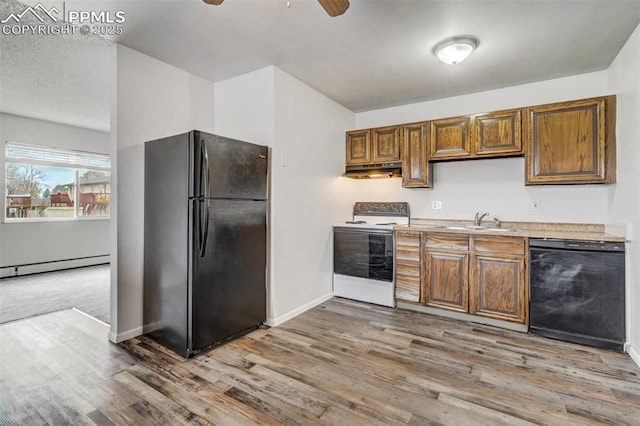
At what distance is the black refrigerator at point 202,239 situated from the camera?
7.91 ft

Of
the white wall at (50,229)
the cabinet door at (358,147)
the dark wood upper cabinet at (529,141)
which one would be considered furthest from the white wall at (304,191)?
the white wall at (50,229)

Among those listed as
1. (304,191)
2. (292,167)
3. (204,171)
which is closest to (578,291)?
(304,191)

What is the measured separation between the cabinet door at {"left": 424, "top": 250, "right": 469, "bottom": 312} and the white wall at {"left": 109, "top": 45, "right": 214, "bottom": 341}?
298 centimetres

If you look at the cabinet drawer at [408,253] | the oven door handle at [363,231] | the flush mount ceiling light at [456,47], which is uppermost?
the flush mount ceiling light at [456,47]

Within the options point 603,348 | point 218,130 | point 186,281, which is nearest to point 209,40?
point 218,130

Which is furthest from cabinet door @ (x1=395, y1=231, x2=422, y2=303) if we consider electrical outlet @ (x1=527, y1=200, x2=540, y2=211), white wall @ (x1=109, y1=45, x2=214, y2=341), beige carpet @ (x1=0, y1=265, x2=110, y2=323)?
beige carpet @ (x1=0, y1=265, x2=110, y2=323)

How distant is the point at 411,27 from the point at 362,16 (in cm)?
43

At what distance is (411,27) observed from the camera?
2.36 meters

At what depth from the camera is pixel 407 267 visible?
11.7 feet

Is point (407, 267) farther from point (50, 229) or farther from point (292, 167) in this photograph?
point (50, 229)

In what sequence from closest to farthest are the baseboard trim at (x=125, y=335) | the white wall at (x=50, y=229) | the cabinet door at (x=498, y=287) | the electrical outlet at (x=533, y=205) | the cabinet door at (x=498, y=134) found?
the baseboard trim at (x=125, y=335)
the cabinet door at (x=498, y=287)
the cabinet door at (x=498, y=134)
the electrical outlet at (x=533, y=205)
the white wall at (x=50, y=229)

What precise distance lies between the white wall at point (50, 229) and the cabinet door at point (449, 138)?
620cm

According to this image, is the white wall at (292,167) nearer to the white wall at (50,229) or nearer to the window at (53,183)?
the white wall at (50,229)

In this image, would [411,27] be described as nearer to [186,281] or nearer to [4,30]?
[186,281]
